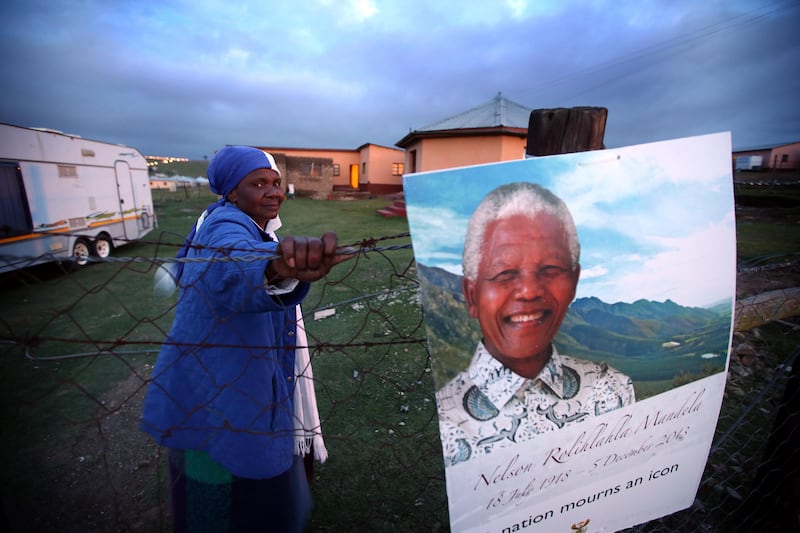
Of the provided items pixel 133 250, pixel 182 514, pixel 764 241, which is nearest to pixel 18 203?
pixel 133 250

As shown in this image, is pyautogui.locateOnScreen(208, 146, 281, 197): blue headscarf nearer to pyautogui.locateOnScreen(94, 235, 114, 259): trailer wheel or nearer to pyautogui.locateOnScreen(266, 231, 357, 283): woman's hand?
pyautogui.locateOnScreen(266, 231, 357, 283): woman's hand

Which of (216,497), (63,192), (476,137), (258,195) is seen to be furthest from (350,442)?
(476,137)

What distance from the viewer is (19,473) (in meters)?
2.57

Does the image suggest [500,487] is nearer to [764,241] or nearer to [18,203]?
[18,203]

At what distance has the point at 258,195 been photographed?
157 centimetres

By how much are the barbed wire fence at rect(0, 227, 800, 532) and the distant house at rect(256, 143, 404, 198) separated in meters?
19.3

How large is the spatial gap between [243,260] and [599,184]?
Result: 3.46 feet

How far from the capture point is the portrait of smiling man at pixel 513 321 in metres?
1.00

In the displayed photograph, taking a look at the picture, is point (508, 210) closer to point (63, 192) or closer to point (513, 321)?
point (513, 321)

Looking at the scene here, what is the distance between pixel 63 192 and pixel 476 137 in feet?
37.9

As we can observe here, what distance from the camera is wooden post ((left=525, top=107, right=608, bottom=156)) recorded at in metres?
1.38

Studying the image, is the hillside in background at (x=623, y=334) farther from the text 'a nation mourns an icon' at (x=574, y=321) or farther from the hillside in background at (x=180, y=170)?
the hillside in background at (x=180, y=170)

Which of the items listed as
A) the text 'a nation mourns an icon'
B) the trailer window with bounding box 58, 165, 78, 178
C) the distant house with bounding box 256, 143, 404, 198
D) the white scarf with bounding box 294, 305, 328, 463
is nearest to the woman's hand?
the text 'a nation mourns an icon'

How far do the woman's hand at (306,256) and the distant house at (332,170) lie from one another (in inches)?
878
